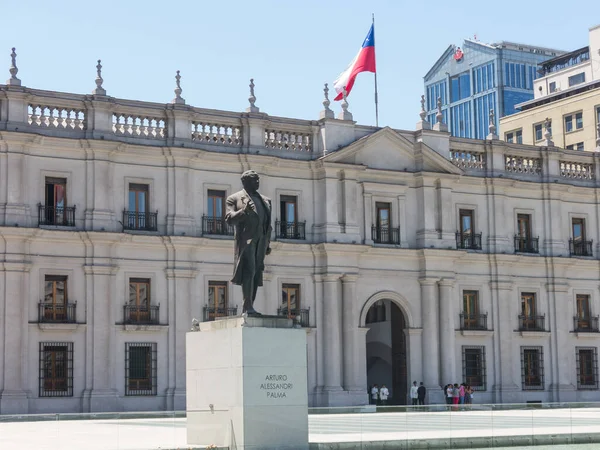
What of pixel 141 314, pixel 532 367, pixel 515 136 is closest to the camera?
pixel 141 314

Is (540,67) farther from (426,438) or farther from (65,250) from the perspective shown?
(426,438)

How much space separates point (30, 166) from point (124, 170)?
3784mm

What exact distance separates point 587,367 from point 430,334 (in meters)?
9.62

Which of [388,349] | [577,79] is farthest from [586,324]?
[577,79]

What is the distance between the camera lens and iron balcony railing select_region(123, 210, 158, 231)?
45844 mm

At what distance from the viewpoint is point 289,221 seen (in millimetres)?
49406

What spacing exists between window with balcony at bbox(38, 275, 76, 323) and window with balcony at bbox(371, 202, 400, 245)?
13.9 meters

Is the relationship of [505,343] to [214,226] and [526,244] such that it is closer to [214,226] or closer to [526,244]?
[526,244]

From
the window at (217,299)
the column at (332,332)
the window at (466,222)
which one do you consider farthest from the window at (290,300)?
the window at (466,222)

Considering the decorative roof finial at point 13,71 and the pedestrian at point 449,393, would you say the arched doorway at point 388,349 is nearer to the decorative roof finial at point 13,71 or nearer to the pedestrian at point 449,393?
the pedestrian at point 449,393

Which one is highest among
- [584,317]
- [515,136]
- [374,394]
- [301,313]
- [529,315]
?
[515,136]

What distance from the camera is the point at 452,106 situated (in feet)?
502

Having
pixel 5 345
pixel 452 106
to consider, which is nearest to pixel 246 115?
pixel 5 345

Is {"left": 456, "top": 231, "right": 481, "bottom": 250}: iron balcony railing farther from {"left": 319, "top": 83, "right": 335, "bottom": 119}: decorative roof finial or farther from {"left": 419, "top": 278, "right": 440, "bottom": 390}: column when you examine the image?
{"left": 319, "top": 83, "right": 335, "bottom": 119}: decorative roof finial
